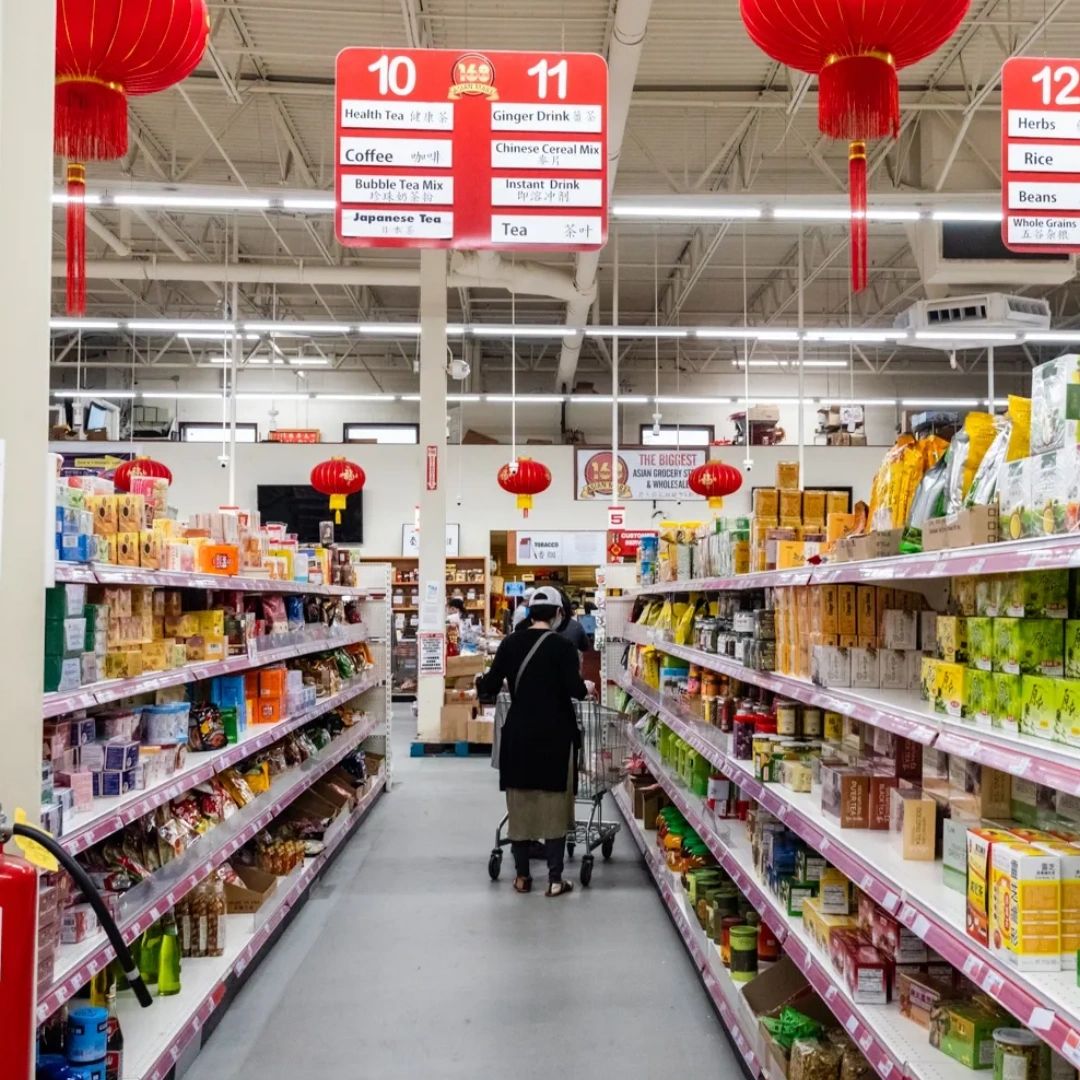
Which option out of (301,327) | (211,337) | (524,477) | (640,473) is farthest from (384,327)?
(211,337)

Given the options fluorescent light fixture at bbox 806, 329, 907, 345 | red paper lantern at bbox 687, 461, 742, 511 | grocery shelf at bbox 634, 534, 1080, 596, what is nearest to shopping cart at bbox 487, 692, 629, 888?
grocery shelf at bbox 634, 534, 1080, 596

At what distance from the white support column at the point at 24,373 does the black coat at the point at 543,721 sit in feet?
12.9

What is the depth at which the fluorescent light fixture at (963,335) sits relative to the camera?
10.9 meters

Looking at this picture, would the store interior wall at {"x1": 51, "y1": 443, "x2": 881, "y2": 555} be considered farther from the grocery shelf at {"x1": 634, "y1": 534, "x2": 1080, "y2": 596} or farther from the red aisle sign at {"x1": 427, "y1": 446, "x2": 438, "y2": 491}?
the grocery shelf at {"x1": 634, "y1": 534, "x2": 1080, "y2": 596}

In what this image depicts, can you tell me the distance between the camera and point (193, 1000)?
12.1 ft

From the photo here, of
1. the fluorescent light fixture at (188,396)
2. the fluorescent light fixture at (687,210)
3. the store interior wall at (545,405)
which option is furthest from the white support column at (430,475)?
the store interior wall at (545,405)

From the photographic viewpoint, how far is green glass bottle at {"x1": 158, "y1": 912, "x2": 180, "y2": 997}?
372 cm

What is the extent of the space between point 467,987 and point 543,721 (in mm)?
1709

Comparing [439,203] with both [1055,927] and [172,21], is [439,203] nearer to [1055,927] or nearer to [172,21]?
[172,21]

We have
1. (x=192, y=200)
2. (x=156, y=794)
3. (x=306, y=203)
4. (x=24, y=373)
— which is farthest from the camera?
(x=192, y=200)

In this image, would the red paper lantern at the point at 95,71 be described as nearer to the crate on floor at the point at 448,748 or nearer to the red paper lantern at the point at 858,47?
the red paper lantern at the point at 858,47

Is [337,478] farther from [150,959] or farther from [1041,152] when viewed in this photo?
[150,959]

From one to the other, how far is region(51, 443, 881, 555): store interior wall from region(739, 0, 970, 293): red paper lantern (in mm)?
14472

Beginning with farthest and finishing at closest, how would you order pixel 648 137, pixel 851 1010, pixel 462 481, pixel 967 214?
pixel 462 481 < pixel 648 137 < pixel 967 214 < pixel 851 1010
